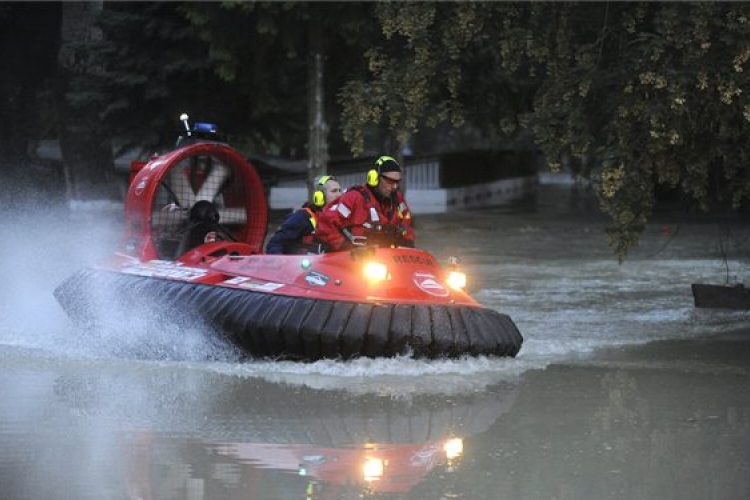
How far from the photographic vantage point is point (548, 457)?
699 cm

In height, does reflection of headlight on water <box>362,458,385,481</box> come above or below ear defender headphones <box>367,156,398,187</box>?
below

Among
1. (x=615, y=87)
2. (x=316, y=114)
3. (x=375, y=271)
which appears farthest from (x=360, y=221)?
(x=316, y=114)

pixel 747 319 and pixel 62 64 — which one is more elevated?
pixel 62 64

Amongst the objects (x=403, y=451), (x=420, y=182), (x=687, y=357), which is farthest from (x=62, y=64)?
(x=403, y=451)

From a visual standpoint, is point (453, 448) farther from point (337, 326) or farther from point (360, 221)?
point (360, 221)

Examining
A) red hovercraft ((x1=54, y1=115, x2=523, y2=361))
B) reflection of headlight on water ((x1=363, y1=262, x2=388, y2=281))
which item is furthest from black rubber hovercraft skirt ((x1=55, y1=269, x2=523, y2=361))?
reflection of headlight on water ((x1=363, y1=262, x2=388, y2=281))

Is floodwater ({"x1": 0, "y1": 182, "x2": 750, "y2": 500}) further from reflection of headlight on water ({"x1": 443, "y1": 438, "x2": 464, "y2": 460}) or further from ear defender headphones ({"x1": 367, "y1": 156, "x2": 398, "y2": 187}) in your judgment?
ear defender headphones ({"x1": 367, "y1": 156, "x2": 398, "y2": 187})

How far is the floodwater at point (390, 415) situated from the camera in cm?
648

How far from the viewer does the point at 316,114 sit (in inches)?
864

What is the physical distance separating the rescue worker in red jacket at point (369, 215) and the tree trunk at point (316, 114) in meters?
11.3

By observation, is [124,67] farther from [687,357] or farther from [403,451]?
[403,451]

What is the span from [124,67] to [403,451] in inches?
640

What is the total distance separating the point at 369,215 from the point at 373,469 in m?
3.76

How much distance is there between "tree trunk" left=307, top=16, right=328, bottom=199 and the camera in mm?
21750
